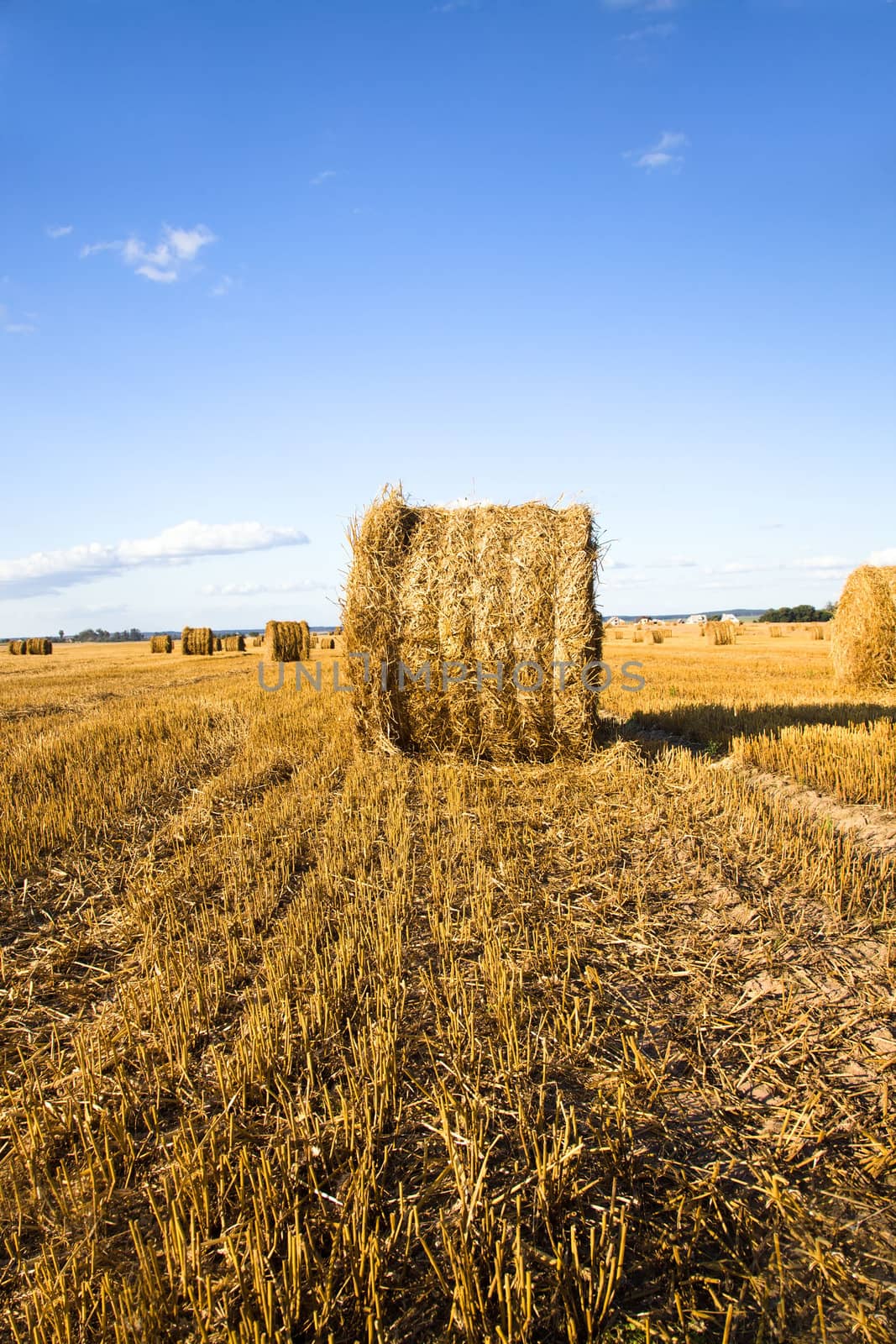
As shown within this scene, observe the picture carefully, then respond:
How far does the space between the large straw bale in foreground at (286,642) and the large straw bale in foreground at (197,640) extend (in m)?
10.4

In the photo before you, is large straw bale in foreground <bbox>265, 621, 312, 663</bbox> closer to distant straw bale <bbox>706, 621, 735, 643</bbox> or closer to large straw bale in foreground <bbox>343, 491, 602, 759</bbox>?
large straw bale in foreground <bbox>343, 491, 602, 759</bbox>

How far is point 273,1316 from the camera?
1.82 m

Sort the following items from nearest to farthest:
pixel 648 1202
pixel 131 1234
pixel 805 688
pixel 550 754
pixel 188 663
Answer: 1. pixel 131 1234
2. pixel 648 1202
3. pixel 550 754
4. pixel 805 688
5. pixel 188 663

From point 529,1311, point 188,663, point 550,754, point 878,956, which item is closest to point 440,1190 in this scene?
point 529,1311

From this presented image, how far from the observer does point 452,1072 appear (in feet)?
8.76

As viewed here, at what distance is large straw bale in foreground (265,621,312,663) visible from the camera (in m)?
23.4

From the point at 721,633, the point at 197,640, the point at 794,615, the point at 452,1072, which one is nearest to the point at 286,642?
the point at 197,640

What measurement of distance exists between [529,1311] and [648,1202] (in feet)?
1.97

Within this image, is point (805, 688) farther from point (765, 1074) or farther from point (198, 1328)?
point (198, 1328)

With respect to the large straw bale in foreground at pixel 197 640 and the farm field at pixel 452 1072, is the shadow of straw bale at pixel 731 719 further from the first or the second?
the large straw bale in foreground at pixel 197 640

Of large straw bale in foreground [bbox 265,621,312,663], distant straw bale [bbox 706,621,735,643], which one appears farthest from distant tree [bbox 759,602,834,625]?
large straw bale in foreground [bbox 265,621,312,663]

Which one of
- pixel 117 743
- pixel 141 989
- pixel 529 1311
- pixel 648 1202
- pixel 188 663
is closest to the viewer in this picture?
pixel 529 1311

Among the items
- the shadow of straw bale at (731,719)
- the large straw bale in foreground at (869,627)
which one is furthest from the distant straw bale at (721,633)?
the shadow of straw bale at (731,719)

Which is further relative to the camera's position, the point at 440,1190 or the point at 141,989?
the point at 141,989
